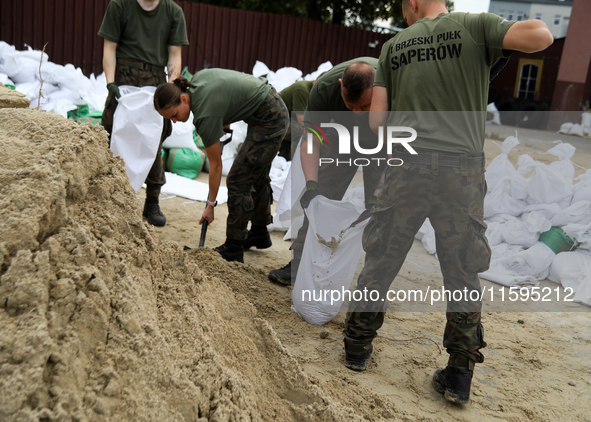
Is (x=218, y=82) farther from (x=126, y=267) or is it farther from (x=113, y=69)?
(x=126, y=267)

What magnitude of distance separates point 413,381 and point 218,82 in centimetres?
201

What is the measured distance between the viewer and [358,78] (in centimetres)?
243

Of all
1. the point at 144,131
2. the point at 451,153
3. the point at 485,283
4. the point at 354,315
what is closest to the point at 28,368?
the point at 354,315

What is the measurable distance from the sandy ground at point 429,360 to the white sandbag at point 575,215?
910 mm

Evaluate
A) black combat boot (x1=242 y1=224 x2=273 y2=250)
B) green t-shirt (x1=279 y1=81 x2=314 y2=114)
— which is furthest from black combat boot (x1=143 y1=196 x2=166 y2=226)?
green t-shirt (x1=279 y1=81 x2=314 y2=114)

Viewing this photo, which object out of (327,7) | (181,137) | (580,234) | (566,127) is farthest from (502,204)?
(327,7)

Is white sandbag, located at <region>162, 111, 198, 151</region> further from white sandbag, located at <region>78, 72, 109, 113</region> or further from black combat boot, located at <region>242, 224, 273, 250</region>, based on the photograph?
black combat boot, located at <region>242, 224, 273, 250</region>

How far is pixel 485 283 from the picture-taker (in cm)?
362

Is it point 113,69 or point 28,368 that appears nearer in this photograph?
point 28,368

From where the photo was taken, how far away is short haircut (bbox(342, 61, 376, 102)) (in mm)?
2436

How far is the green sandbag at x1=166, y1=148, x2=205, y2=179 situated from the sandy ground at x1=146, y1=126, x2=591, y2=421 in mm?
2348

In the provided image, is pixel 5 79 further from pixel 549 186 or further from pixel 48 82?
pixel 549 186

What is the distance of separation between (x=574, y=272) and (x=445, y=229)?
223 centimetres

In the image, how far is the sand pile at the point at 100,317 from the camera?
1199mm
